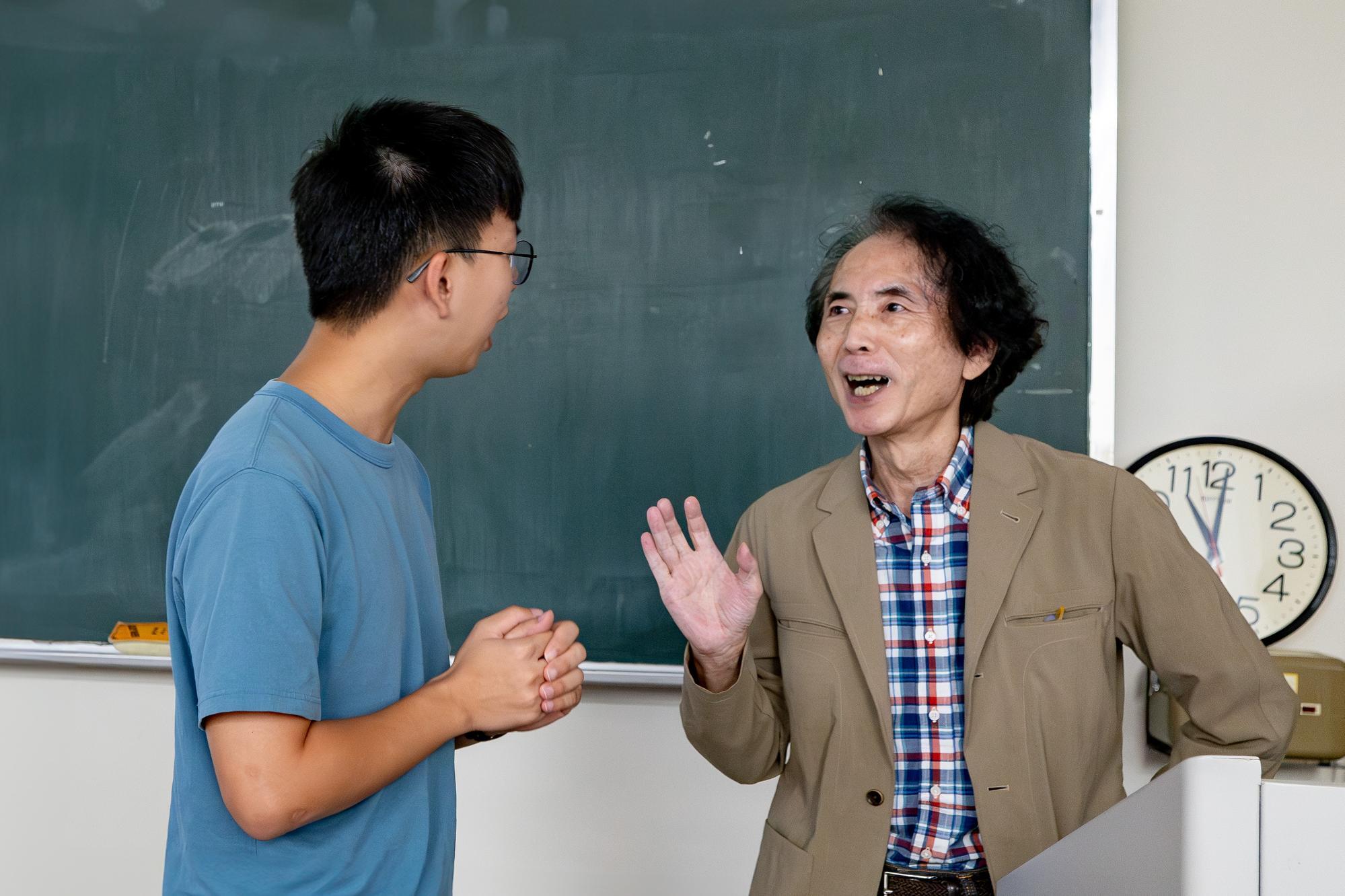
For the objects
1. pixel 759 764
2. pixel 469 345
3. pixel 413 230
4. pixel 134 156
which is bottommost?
pixel 759 764

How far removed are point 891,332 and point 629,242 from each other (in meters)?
0.88

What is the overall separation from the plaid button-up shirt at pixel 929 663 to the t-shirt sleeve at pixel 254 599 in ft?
2.64

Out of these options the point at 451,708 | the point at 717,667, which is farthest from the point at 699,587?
the point at 451,708

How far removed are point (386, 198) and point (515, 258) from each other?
0.56 ft

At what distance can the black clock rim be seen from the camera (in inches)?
83.1

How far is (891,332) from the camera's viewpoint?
161 centimetres

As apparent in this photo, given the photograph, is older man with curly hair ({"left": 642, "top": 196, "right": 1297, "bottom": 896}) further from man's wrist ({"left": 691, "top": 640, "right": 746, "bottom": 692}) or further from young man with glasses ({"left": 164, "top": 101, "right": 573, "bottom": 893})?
young man with glasses ({"left": 164, "top": 101, "right": 573, "bottom": 893})

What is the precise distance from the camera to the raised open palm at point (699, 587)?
1.46 meters

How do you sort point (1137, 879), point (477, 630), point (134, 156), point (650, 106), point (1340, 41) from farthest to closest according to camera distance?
point (134, 156) < point (650, 106) < point (1340, 41) < point (477, 630) < point (1137, 879)

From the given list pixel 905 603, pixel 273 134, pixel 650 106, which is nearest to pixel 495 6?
pixel 650 106

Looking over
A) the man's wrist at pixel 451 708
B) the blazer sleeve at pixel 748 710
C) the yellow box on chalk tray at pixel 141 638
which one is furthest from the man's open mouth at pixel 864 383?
the yellow box on chalk tray at pixel 141 638

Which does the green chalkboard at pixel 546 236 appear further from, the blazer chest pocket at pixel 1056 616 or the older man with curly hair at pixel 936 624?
the blazer chest pocket at pixel 1056 616

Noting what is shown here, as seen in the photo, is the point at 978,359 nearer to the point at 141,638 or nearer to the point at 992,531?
the point at 992,531

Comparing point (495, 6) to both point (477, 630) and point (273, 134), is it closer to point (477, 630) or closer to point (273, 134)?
point (273, 134)
